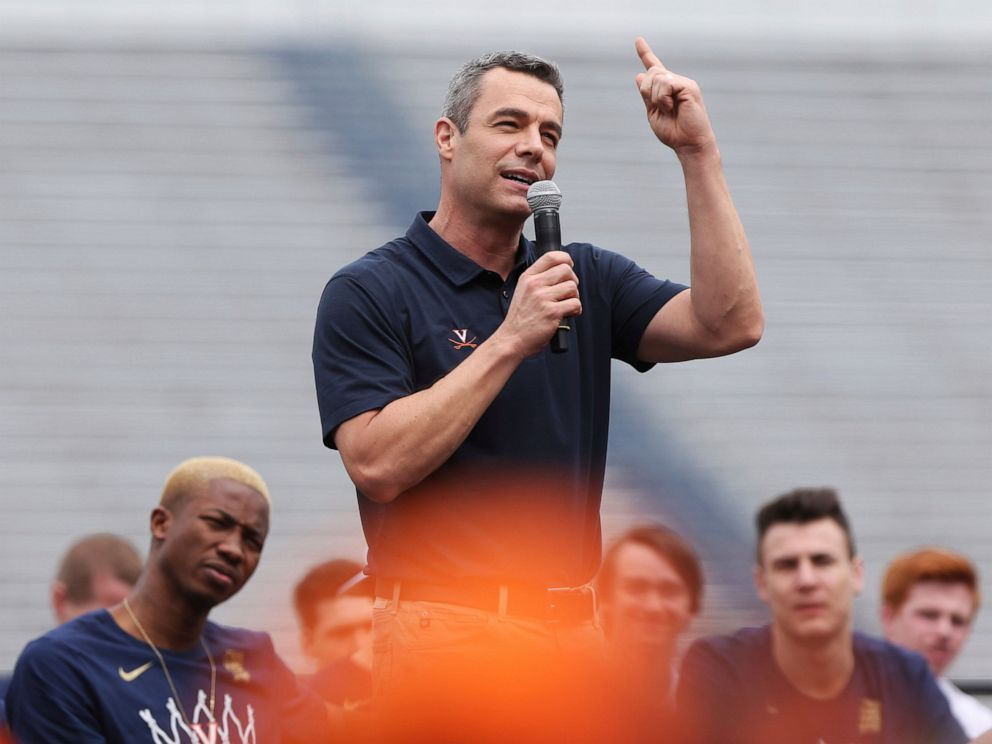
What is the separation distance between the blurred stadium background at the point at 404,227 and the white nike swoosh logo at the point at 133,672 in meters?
1.81

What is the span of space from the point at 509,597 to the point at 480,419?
251 mm

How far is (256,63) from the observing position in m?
6.12

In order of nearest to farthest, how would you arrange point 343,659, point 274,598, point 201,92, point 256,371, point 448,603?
point 448,603 → point 343,659 → point 274,598 → point 256,371 → point 201,92

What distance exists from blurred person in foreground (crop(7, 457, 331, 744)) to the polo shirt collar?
1.36 meters

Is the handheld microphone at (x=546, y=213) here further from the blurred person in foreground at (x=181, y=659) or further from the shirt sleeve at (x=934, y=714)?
the shirt sleeve at (x=934, y=714)

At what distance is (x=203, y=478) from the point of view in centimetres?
362

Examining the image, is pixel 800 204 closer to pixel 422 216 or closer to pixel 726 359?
pixel 726 359

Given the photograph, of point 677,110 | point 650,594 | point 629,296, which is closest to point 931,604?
point 650,594

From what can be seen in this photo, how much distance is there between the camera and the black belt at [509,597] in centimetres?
218

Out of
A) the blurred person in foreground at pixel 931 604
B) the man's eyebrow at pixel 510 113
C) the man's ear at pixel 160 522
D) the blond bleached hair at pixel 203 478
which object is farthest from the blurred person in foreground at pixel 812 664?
the man's eyebrow at pixel 510 113

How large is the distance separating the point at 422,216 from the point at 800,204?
13.2ft

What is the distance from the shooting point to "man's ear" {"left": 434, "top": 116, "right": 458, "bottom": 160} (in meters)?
2.35

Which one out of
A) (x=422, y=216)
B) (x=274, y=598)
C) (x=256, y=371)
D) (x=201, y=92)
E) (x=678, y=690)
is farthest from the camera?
(x=201, y=92)

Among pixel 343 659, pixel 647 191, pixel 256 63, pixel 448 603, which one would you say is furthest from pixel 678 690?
pixel 256 63
